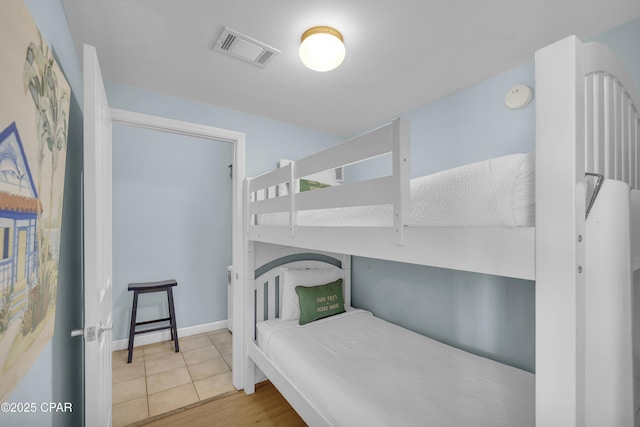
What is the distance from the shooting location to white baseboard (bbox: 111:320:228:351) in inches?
117

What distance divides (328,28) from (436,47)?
63 cm

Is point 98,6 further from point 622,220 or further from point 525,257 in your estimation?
point 622,220

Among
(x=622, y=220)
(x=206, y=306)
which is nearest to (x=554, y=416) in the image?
(x=622, y=220)

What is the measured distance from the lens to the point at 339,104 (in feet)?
7.76

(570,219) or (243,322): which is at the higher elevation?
(570,219)

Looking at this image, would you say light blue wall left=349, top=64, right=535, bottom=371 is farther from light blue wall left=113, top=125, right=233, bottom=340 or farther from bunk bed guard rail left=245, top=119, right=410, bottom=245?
light blue wall left=113, top=125, right=233, bottom=340

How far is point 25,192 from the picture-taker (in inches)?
27.2

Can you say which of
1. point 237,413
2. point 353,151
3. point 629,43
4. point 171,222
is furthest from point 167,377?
point 629,43

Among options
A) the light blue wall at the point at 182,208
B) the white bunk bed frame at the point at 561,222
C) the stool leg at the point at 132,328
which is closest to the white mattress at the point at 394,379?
the white bunk bed frame at the point at 561,222

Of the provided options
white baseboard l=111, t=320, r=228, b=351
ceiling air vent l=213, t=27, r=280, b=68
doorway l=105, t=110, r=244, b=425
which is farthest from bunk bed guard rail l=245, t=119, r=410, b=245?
white baseboard l=111, t=320, r=228, b=351

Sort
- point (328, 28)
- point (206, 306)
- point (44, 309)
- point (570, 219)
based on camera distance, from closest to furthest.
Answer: point (570, 219) < point (44, 309) < point (328, 28) < point (206, 306)

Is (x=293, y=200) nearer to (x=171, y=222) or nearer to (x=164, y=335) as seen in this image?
(x=171, y=222)

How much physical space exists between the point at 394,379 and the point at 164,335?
279 centimetres

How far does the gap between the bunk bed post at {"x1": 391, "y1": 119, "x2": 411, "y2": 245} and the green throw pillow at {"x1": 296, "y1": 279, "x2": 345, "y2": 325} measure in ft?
5.03
